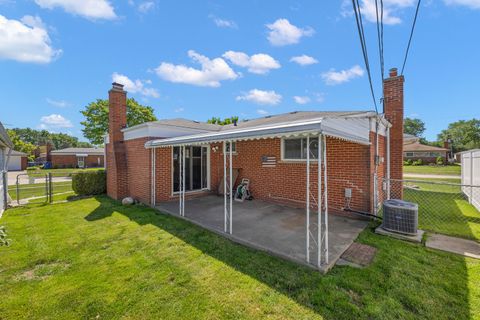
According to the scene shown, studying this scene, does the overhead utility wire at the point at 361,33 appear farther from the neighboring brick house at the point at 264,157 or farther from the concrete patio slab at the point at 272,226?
the concrete patio slab at the point at 272,226

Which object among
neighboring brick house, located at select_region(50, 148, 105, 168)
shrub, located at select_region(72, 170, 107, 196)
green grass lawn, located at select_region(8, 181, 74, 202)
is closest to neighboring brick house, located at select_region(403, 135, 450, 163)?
shrub, located at select_region(72, 170, 107, 196)

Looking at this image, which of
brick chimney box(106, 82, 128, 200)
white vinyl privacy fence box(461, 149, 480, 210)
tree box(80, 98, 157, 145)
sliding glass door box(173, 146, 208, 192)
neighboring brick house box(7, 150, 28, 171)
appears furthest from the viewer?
neighboring brick house box(7, 150, 28, 171)

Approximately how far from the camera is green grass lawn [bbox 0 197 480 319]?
8.82 ft

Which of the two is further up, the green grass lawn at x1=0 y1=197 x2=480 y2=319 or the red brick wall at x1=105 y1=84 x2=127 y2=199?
the red brick wall at x1=105 y1=84 x2=127 y2=199

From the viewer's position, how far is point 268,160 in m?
8.44

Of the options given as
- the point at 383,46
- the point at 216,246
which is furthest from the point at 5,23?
the point at 383,46

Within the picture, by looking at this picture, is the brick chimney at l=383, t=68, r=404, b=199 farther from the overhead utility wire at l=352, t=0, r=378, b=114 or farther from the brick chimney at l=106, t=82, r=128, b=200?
the brick chimney at l=106, t=82, r=128, b=200

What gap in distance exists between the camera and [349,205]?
6.52 meters

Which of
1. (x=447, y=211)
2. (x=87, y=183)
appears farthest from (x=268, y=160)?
(x=87, y=183)

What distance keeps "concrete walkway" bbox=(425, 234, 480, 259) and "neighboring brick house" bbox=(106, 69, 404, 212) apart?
5.23ft

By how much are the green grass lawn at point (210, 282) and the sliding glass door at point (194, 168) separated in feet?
13.3

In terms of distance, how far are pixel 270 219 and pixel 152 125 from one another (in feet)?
18.6

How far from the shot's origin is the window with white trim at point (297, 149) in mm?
7129

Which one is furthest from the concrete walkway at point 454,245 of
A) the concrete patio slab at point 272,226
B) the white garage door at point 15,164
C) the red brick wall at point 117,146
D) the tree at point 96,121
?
the white garage door at point 15,164
